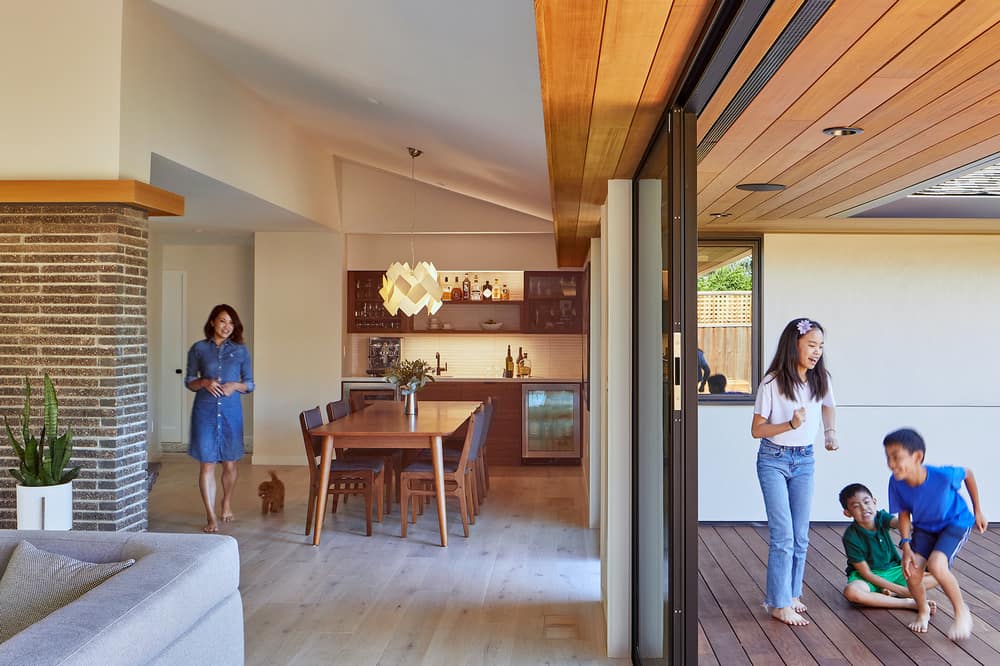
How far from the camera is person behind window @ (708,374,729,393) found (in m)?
6.82

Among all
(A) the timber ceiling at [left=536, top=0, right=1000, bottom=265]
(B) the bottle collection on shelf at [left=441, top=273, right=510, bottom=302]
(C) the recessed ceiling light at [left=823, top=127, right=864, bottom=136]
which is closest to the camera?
(A) the timber ceiling at [left=536, top=0, right=1000, bottom=265]

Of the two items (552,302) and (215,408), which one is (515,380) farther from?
(215,408)

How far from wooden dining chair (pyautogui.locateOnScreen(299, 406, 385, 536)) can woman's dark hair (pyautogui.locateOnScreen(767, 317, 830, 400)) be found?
3.19 meters

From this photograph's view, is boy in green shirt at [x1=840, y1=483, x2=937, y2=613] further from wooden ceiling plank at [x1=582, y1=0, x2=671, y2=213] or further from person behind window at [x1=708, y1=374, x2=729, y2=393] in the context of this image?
wooden ceiling plank at [x1=582, y1=0, x2=671, y2=213]

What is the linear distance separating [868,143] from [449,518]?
15.1ft

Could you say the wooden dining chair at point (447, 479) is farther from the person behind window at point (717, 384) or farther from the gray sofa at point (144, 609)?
the gray sofa at point (144, 609)

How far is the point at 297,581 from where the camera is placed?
5262 mm

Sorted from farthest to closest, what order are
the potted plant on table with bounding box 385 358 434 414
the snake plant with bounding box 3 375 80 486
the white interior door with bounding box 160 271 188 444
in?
the white interior door with bounding box 160 271 188 444 < the potted plant on table with bounding box 385 358 434 414 < the snake plant with bounding box 3 375 80 486

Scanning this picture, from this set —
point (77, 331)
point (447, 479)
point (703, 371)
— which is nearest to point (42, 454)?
point (77, 331)

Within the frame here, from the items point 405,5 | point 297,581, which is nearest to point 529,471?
point 297,581

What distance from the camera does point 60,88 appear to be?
518cm

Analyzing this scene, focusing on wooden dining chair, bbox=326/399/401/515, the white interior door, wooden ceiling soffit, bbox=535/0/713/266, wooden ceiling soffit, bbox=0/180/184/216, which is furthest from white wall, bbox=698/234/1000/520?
the white interior door

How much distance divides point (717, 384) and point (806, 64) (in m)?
4.65

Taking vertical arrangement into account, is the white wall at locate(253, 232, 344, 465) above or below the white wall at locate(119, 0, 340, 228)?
below
